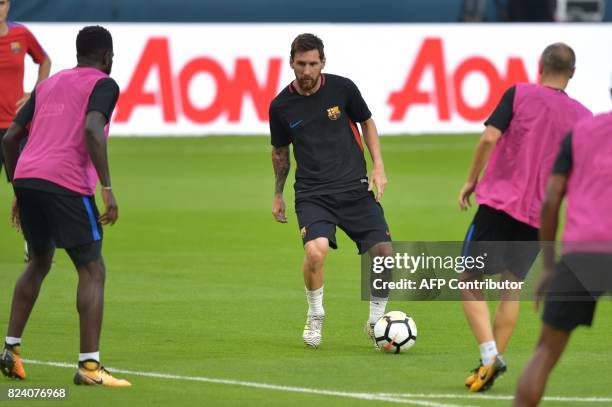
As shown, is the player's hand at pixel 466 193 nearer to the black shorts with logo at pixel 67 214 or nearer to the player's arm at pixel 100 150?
the player's arm at pixel 100 150

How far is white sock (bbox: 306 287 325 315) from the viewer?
1124 centimetres

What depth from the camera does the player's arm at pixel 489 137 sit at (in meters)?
9.24

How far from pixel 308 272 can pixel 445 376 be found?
1733 millimetres

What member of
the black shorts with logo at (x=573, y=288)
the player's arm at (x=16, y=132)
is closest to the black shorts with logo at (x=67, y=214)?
the player's arm at (x=16, y=132)

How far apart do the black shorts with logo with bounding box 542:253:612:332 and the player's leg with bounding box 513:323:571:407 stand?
0.05 meters

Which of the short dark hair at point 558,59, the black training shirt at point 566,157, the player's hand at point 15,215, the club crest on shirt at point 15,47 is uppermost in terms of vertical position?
the short dark hair at point 558,59

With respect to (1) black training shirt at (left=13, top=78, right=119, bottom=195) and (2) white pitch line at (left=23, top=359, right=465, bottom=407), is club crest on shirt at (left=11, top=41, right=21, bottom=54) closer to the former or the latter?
(2) white pitch line at (left=23, top=359, right=465, bottom=407)

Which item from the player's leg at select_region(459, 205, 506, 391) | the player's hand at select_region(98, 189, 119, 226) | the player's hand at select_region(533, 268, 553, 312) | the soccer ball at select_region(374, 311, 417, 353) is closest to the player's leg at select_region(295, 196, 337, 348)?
the soccer ball at select_region(374, 311, 417, 353)

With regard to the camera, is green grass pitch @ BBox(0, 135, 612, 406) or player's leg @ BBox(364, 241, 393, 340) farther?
player's leg @ BBox(364, 241, 393, 340)

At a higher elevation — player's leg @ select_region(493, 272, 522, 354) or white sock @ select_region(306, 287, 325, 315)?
player's leg @ select_region(493, 272, 522, 354)

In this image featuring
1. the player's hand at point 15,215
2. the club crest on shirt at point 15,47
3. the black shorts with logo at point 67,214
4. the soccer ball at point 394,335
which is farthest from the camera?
the club crest on shirt at point 15,47

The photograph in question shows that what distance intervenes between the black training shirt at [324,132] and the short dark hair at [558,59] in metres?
2.46

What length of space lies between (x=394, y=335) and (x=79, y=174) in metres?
2.69

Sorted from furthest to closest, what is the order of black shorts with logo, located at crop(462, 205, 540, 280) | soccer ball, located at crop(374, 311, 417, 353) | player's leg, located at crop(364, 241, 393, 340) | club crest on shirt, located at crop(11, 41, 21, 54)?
club crest on shirt, located at crop(11, 41, 21, 54)
player's leg, located at crop(364, 241, 393, 340)
soccer ball, located at crop(374, 311, 417, 353)
black shorts with logo, located at crop(462, 205, 540, 280)
